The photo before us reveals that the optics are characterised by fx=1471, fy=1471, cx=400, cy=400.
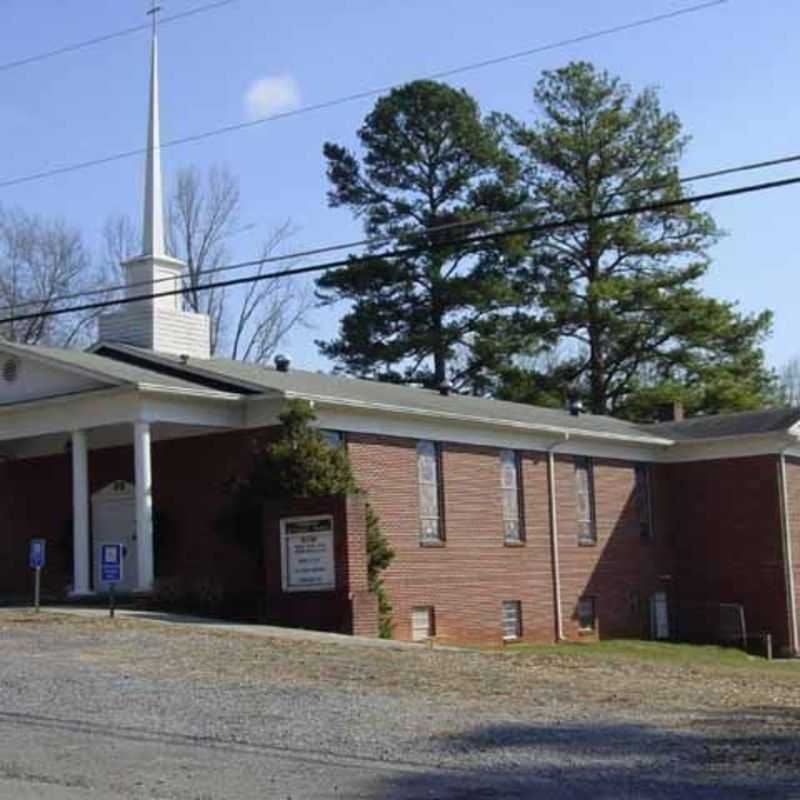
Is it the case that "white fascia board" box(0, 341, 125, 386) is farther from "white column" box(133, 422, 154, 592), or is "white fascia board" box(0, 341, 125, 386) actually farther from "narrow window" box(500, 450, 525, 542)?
"narrow window" box(500, 450, 525, 542)

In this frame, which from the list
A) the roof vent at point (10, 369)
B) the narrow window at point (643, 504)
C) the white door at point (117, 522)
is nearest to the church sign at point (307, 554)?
the white door at point (117, 522)

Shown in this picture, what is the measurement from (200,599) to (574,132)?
37.5 meters

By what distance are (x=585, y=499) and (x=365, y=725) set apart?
23.8 meters

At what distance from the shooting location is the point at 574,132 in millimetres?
59156

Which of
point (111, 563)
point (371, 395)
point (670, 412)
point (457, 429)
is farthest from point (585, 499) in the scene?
point (111, 563)

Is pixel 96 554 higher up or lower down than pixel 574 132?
lower down

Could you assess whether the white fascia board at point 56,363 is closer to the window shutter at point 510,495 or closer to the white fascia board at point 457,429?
the white fascia board at point 457,429

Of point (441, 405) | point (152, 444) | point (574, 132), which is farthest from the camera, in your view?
point (574, 132)

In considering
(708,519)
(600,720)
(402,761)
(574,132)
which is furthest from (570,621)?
(574,132)

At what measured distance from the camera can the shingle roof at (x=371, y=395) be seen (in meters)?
28.9

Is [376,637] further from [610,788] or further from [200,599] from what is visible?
[610,788]

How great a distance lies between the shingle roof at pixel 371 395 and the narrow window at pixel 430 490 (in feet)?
3.12

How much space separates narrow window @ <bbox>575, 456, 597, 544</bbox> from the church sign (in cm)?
1199

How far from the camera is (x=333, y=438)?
28.8 metres
